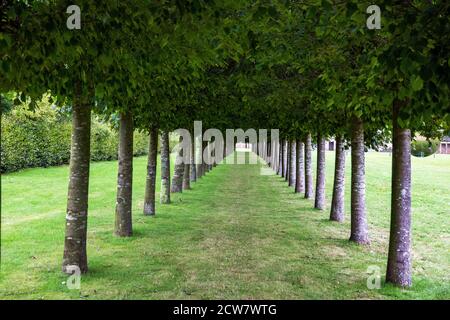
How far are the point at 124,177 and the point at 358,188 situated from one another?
22.5ft

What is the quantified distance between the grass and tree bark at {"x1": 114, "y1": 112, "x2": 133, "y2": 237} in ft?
1.36

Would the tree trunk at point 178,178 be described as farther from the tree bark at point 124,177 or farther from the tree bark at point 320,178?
the tree bark at point 124,177

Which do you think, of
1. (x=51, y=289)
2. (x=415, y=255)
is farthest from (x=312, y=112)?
(x=51, y=289)

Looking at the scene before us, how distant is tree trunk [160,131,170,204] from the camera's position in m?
20.9

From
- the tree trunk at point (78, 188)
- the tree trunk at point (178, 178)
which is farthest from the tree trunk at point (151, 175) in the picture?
the tree trunk at point (78, 188)

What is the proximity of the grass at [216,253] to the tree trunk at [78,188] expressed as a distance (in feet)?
1.56

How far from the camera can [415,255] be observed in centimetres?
1248

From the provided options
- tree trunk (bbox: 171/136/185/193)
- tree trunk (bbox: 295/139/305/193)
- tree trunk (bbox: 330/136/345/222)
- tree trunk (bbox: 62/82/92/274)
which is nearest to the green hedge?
tree trunk (bbox: 171/136/185/193)

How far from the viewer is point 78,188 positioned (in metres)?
9.70

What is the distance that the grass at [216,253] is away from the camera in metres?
8.96

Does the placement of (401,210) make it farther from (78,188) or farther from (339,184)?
(339,184)

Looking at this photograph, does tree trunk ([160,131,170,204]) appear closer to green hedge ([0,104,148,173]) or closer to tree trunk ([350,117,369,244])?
tree trunk ([350,117,369,244])

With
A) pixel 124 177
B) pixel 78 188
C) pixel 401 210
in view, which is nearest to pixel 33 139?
pixel 124 177

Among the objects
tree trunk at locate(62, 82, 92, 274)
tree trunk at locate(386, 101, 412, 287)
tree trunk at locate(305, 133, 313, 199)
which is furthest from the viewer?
tree trunk at locate(305, 133, 313, 199)
